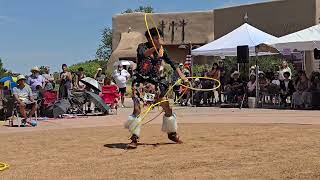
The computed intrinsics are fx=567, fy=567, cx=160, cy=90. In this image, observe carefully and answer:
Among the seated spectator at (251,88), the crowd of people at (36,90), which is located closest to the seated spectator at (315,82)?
the seated spectator at (251,88)

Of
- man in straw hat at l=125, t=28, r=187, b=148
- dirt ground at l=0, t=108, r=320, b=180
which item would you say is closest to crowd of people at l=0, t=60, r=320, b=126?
dirt ground at l=0, t=108, r=320, b=180

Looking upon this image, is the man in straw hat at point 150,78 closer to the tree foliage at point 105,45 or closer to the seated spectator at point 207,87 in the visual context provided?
the seated spectator at point 207,87

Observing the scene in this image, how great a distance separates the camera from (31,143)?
947 cm

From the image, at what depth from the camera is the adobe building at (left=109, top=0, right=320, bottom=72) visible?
112 ft

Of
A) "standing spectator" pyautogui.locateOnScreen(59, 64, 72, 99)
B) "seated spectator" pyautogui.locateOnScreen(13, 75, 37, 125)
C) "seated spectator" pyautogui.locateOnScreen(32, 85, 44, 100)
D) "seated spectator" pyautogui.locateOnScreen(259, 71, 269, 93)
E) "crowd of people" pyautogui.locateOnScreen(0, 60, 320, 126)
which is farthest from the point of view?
"seated spectator" pyautogui.locateOnScreen(259, 71, 269, 93)

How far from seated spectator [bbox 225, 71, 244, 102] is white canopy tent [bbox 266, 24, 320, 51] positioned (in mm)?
1886

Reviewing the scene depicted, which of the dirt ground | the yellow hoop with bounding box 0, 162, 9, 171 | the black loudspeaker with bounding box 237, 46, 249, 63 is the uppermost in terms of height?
the black loudspeaker with bounding box 237, 46, 249, 63

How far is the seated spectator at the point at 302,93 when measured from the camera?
57.9 feet

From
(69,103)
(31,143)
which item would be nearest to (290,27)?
(69,103)

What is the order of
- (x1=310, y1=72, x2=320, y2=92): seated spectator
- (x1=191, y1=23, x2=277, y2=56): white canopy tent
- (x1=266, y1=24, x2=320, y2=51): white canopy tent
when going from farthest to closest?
(x1=191, y1=23, x2=277, y2=56): white canopy tent
(x1=266, y1=24, x2=320, y2=51): white canopy tent
(x1=310, y1=72, x2=320, y2=92): seated spectator

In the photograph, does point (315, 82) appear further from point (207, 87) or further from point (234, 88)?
point (207, 87)

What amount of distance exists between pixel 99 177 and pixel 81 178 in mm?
195

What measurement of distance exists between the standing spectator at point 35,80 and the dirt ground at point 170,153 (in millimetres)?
4815

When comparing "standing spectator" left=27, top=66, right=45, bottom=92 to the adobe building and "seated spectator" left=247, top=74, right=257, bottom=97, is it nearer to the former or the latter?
"seated spectator" left=247, top=74, right=257, bottom=97
